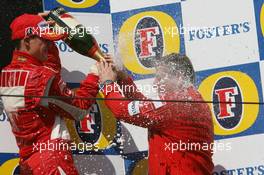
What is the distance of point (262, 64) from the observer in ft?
13.5

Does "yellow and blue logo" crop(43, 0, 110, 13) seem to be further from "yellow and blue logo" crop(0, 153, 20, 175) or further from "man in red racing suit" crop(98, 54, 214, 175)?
"yellow and blue logo" crop(0, 153, 20, 175)

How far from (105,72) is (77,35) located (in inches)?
8.8

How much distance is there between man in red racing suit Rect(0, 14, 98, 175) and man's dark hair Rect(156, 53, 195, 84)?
1.20 ft

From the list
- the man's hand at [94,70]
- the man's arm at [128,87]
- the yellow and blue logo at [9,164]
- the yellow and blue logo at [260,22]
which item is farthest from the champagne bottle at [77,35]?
the yellow and blue logo at [260,22]

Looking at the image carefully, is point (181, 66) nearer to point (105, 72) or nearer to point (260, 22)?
point (105, 72)

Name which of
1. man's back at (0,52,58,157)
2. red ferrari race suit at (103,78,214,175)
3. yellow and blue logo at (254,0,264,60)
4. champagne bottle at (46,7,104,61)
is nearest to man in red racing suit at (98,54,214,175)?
red ferrari race suit at (103,78,214,175)

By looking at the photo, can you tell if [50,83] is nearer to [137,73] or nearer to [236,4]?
[137,73]

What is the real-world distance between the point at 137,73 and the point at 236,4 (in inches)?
21.8

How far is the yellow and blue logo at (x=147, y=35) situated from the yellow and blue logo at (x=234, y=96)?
0.21m

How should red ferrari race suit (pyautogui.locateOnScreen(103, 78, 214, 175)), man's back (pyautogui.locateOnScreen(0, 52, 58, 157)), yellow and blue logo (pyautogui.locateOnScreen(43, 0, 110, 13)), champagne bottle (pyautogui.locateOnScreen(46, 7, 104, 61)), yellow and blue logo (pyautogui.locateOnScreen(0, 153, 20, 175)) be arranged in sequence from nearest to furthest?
man's back (pyautogui.locateOnScreen(0, 52, 58, 157)), red ferrari race suit (pyautogui.locateOnScreen(103, 78, 214, 175)), champagne bottle (pyautogui.locateOnScreen(46, 7, 104, 61)), yellow and blue logo (pyautogui.locateOnScreen(0, 153, 20, 175)), yellow and blue logo (pyautogui.locateOnScreen(43, 0, 110, 13))

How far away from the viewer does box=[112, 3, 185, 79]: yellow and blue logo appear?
417 cm

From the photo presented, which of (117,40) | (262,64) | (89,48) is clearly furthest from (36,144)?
(262,64)

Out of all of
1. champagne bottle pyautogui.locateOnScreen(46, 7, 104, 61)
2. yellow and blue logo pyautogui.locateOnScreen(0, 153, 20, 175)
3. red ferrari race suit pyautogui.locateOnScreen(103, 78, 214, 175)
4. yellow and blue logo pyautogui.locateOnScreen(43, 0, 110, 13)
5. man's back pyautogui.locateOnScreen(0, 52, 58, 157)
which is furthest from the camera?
yellow and blue logo pyautogui.locateOnScreen(43, 0, 110, 13)

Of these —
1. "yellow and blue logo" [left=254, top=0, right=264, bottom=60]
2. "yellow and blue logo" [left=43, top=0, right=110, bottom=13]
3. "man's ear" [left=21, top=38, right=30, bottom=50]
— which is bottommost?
"man's ear" [left=21, top=38, right=30, bottom=50]
